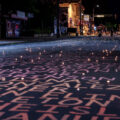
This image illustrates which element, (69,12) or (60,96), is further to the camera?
(69,12)

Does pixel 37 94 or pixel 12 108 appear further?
pixel 37 94

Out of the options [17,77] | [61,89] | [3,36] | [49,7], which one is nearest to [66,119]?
[61,89]

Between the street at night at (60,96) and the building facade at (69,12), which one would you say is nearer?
the street at night at (60,96)

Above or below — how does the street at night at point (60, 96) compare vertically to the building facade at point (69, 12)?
below

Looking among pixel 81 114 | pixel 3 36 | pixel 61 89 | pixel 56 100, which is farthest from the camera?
pixel 3 36

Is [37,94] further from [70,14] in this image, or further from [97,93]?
[70,14]

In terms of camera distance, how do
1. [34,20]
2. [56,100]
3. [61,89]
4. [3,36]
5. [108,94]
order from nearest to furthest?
[56,100]
[108,94]
[61,89]
[3,36]
[34,20]

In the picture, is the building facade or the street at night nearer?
the street at night

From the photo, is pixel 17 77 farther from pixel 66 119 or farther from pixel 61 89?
pixel 66 119

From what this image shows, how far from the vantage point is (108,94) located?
7441mm

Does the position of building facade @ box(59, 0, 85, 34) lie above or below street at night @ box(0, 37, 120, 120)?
above

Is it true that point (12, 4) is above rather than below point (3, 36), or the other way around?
above

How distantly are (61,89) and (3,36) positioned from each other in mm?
44453

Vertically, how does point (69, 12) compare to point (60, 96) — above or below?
above
